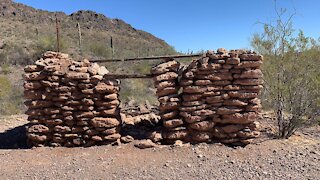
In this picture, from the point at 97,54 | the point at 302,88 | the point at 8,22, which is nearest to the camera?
the point at 302,88

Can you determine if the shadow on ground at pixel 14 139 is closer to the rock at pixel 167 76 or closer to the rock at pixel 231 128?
the rock at pixel 167 76

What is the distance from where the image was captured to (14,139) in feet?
25.9

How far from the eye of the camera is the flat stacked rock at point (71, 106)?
6805mm

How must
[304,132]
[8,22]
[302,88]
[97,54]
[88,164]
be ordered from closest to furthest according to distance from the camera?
[88,164], [302,88], [304,132], [97,54], [8,22]

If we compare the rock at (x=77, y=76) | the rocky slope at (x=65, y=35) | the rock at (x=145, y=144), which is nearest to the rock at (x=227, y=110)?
the rock at (x=145, y=144)

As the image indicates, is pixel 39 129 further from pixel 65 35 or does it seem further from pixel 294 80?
pixel 65 35

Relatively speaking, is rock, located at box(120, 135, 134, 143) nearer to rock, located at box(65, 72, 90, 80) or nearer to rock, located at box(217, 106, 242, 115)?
rock, located at box(65, 72, 90, 80)

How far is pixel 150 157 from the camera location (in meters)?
6.09

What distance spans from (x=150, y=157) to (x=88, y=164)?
1069 millimetres

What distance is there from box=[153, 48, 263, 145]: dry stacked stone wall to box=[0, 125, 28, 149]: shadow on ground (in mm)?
3296

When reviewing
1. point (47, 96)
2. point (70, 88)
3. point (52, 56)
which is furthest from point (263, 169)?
point (52, 56)

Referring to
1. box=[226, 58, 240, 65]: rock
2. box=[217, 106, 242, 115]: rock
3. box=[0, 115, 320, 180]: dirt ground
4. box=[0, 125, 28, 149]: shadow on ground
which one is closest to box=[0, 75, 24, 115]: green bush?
box=[0, 125, 28, 149]: shadow on ground

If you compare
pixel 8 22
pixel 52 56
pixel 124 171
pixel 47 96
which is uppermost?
pixel 8 22

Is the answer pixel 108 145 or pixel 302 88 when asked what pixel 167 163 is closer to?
pixel 108 145
